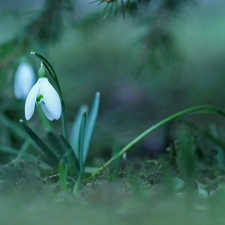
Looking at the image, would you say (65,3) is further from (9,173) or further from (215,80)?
(215,80)

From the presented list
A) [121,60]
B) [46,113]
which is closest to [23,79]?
[46,113]

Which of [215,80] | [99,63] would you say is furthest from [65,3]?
[99,63]

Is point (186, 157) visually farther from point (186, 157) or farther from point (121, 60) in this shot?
point (121, 60)

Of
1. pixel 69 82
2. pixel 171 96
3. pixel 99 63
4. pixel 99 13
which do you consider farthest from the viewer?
pixel 99 63

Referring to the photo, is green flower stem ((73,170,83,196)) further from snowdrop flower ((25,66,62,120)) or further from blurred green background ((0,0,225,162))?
blurred green background ((0,0,225,162))

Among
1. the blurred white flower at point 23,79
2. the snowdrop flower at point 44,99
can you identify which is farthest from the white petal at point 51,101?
the blurred white flower at point 23,79
